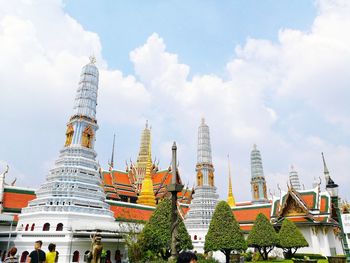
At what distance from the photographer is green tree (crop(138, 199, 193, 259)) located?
1842 cm

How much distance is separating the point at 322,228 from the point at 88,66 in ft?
105

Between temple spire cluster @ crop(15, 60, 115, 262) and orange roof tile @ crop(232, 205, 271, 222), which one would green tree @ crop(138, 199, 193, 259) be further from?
orange roof tile @ crop(232, 205, 271, 222)

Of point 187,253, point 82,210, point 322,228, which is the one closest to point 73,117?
point 82,210

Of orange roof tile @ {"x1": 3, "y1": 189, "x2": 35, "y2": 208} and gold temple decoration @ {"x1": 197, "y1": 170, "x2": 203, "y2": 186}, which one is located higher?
gold temple decoration @ {"x1": 197, "y1": 170, "x2": 203, "y2": 186}

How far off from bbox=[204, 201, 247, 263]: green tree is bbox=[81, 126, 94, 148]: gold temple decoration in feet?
48.3

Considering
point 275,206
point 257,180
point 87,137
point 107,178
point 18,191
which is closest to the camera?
point 87,137

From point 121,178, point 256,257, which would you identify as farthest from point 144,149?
point 256,257

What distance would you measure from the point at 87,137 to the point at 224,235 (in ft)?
54.4

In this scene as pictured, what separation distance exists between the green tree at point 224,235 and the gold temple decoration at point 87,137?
580 inches

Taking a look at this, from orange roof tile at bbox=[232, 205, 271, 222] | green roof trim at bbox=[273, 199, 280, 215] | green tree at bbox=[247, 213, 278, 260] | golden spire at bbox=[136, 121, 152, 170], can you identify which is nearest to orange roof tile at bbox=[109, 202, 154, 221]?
orange roof tile at bbox=[232, 205, 271, 222]

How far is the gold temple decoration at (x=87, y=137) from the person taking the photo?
27953 millimetres

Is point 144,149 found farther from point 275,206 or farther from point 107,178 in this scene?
point 275,206

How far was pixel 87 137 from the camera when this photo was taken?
28.4 metres

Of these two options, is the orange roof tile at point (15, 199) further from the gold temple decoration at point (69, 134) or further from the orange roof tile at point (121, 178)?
the orange roof tile at point (121, 178)
